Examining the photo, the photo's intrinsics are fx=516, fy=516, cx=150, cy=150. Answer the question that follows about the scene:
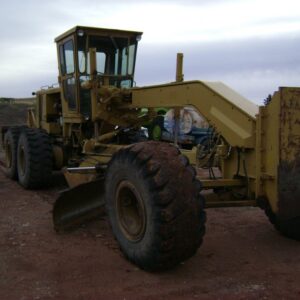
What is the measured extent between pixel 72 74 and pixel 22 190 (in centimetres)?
250

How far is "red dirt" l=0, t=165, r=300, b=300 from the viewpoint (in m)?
4.42

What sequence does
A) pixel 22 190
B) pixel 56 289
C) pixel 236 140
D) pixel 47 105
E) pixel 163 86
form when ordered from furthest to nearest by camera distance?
pixel 47 105 → pixel 22 190 → pixel 163 86 → pixel 236 140 → pixel 56 289

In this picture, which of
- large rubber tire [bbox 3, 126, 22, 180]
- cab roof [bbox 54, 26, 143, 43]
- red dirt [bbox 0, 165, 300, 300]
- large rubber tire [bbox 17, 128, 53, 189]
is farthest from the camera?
large rubber tire [bbox 3, 126, 22, 180]

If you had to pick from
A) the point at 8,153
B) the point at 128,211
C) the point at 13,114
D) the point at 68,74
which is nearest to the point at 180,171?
the point at 128,211

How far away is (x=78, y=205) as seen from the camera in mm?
6504

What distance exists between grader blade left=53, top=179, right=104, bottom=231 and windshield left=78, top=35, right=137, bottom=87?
2.97 metres

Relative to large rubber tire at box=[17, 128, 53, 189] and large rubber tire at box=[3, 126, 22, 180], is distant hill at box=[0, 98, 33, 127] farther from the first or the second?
large rubber tire at box=[17, 128, 53, 189]

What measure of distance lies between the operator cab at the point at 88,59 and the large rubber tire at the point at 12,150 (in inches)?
71.7

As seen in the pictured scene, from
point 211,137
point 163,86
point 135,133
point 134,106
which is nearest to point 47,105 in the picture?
point 135,133

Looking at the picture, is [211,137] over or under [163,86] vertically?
under

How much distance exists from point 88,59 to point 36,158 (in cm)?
208

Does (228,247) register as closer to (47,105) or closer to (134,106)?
(134,106)

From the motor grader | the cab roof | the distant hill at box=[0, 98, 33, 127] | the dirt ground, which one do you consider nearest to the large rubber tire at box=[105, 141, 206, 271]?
the motor grader

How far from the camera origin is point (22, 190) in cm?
989
